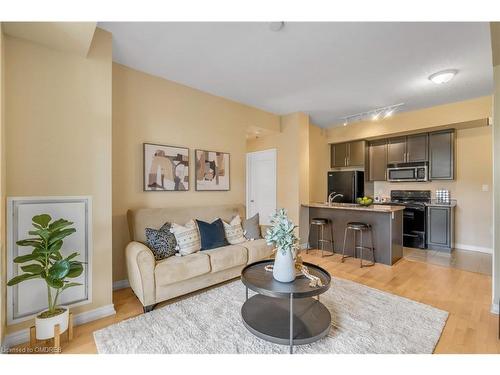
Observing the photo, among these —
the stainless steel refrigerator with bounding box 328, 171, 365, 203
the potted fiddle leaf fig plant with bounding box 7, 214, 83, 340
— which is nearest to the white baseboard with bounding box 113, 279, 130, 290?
the potted fiddle leaf fig plant with bounding box 7, 214, 83, 340

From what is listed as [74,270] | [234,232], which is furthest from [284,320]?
[74,270]

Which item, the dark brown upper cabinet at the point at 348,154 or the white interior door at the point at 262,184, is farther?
the dark brown upper cabinet at the point at 348,154

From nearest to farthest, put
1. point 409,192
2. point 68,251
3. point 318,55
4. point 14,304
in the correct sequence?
point 14,304, point 68,251, point 318,55, point 409,192

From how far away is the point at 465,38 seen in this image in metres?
2.28

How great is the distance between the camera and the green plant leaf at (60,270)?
1672 millimetres

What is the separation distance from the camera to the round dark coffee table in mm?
1627

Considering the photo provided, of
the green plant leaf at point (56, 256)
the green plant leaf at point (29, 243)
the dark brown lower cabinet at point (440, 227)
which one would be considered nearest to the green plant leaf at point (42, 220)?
the green plant leaf at point (29, 243)

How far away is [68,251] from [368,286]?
3.20 metres

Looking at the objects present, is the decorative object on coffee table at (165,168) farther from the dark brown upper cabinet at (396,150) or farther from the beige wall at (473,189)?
the beige wall at (473,189)

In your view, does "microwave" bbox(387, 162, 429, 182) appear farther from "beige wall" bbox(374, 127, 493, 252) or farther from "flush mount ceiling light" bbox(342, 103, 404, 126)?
"flush mount ceiling light" bbox(342, 103, 404, 126)

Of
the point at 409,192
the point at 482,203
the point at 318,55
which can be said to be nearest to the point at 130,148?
the point at 318,55

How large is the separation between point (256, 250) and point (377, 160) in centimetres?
387

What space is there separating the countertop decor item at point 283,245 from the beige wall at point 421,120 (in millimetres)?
4015
